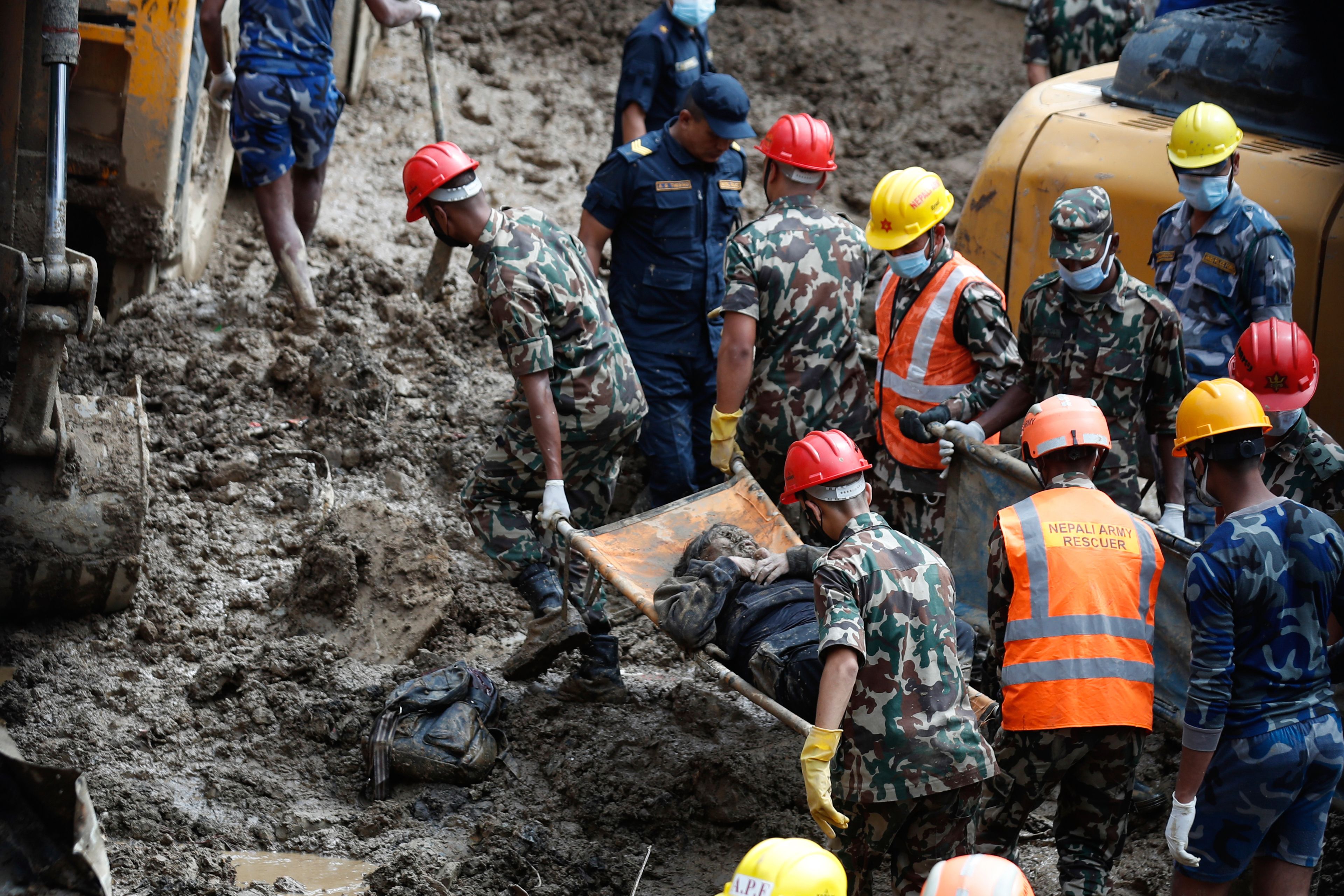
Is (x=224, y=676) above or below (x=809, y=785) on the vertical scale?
below

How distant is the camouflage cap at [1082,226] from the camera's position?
461cm

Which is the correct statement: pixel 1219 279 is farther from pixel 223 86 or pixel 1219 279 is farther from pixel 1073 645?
pixel 223 86

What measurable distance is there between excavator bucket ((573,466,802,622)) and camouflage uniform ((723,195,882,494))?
0.40 meters

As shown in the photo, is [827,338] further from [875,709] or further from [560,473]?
[875,709]

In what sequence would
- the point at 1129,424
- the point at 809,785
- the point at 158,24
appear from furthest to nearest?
1. the point at 158,24
2. the point at 1129,424
3. the point at 809,785

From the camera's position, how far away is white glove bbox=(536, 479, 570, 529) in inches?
189

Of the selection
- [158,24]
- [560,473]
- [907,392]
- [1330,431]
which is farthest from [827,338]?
[158,24]

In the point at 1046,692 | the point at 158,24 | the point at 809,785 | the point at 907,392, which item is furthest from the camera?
the point at 158,24

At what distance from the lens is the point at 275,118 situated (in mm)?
6391

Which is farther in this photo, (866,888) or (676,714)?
(676,714)

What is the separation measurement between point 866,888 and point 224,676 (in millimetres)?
2499

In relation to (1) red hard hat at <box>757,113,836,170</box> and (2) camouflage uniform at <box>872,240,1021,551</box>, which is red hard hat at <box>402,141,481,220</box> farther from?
(2) camouflage uniform at <box>872,240,1021,551</box>

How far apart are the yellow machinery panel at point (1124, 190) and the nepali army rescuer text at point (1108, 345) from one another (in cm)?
83

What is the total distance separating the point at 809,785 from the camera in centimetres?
341
